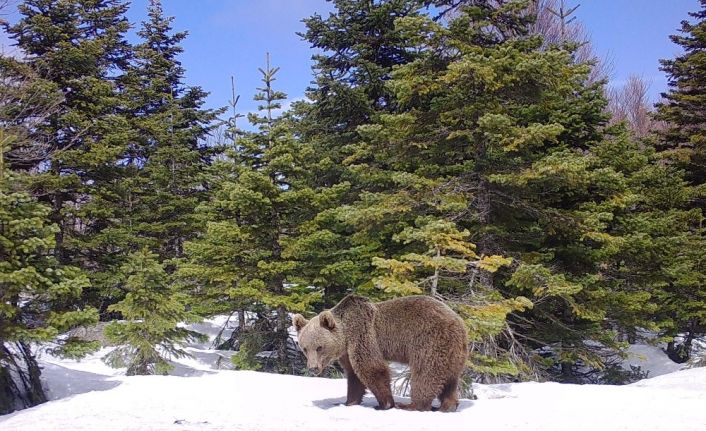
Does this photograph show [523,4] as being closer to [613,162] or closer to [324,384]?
[613,162]

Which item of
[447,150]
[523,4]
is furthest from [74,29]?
[523,4]

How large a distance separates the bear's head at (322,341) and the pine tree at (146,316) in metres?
4.98

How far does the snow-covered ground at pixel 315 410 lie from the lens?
4805 millimetres

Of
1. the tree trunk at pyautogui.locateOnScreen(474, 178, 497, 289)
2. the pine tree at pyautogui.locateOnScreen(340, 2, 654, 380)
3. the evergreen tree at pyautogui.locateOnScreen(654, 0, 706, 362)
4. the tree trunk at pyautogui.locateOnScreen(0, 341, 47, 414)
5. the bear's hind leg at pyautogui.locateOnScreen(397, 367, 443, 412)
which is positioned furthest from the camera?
the evergreen tree at pyautogui.locateOnScreen(654, 0, 706, 362)

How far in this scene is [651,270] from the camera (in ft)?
41.5

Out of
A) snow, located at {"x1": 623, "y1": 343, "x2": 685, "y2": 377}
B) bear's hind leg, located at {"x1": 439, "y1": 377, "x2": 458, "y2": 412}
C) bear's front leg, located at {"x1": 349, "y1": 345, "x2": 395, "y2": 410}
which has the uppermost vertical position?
bear's front leg, located at {"x1": 349, "y1": 345, "x2": 395, "y2": 410}

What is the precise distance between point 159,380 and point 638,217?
10.2m

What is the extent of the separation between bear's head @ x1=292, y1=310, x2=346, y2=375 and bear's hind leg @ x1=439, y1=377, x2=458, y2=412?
1.10 meters

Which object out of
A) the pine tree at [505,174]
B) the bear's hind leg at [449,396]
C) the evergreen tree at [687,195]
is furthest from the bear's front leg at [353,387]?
the evergreen tree at [687,195]

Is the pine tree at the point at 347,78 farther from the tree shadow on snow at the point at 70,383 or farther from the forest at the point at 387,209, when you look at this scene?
the tree shadow on snow at the point at 70,383

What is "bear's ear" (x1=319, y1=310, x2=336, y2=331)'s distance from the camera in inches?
211

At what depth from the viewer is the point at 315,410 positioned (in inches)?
211

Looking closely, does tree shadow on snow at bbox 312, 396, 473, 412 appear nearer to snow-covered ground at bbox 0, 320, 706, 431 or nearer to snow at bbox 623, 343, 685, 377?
snow-covered ground at bbox 0, 320, 706, 431

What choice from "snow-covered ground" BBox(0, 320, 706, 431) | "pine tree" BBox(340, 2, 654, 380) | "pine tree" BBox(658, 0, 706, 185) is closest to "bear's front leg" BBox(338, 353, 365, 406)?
"snow-covered ground" BBox(0, 320, 706, 431)
